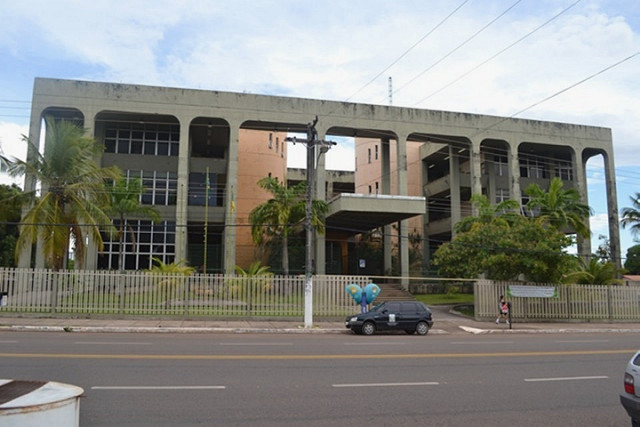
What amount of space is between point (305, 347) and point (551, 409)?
8.53m

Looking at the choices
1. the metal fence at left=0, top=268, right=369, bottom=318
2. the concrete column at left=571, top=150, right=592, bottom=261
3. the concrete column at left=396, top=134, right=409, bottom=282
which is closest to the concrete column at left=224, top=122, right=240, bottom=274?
the concrete column at left=396, top=134, right=409, bottom=282

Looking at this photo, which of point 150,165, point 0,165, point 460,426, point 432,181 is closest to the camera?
point 460,426

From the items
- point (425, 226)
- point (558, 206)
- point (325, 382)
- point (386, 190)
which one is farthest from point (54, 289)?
point (425, 226)

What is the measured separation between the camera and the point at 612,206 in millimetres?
46906

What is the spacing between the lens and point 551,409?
25.6 ft

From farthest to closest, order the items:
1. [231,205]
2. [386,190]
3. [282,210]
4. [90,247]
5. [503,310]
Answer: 1. [386,190]
2. [231,205]
3. [90,247]
4. [282,210]
5. [503,310]

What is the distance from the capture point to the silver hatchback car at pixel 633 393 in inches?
248

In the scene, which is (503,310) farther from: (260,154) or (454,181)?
(260,154)

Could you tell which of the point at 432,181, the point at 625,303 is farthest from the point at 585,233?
the point at 432,181

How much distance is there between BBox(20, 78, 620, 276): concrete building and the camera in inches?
1491

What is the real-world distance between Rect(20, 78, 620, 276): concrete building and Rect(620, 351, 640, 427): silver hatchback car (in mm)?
28699

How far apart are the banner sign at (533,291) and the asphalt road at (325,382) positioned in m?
11.2

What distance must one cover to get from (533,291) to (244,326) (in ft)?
48.1

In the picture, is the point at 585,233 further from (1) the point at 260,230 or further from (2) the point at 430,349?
(2) the point at 430,349
